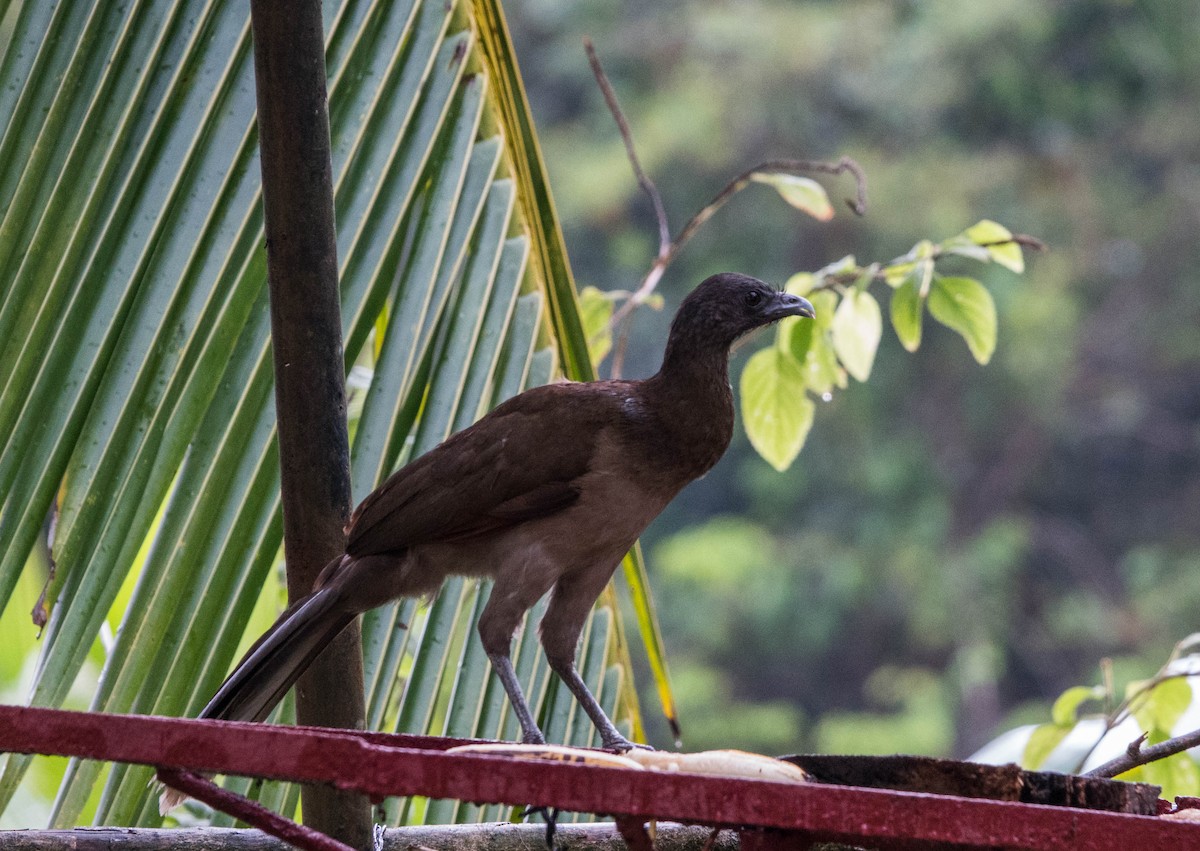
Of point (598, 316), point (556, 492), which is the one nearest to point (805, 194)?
point (598, 316)

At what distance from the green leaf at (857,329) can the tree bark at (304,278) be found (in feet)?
4.89

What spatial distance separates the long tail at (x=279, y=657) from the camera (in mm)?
2289

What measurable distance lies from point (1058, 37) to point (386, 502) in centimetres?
1486

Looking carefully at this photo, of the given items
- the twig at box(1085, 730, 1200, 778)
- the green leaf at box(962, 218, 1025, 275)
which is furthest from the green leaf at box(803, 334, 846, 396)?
the twig at box(1085, 730, 1200, 778)

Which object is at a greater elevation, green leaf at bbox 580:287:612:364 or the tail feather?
green leaf at bbox 580:287:612:364

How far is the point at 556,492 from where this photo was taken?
2604 mm

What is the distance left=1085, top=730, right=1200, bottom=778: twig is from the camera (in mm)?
1987

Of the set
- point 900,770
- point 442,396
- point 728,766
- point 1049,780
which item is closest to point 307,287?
point 442,396

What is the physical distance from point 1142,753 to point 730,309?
43.2 inches

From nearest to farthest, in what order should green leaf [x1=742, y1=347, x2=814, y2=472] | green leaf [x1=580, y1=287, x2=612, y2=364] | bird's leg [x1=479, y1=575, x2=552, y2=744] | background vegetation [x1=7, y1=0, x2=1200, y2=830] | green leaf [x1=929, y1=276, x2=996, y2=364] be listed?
bird's leg [x1=479, y1=575, x2=552, y2=744], green leaf [x1=929, y1=276, x2=996, y2=364], green leaf [x1=742, y1=347, x2=814, y2=472], green leaf [x1=580, y1=287, x2=612, y2=364], background vegetation [x1=7, y1=0, x2=1200, y2=830]

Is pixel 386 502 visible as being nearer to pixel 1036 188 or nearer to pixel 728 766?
pixel 728 766

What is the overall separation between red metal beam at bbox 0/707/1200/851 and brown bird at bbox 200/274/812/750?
45.9 inches

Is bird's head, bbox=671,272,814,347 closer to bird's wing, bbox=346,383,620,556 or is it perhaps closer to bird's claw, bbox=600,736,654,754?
bird's wing, bbox=346,383,620,556

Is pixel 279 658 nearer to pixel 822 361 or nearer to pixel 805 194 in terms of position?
pixel 822 361
